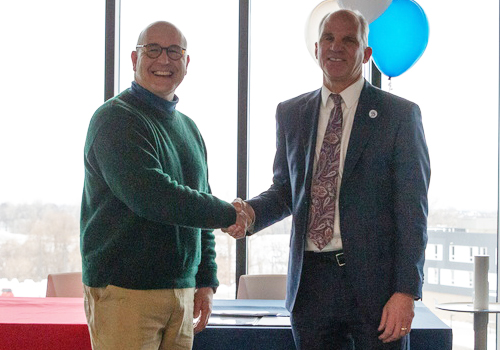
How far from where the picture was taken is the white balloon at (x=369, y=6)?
10.4ft

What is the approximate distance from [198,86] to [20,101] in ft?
4.57

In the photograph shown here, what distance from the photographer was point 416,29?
10.9 feet

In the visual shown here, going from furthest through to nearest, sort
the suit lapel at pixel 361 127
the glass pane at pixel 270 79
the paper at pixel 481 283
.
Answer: the glass pane at pixel 270 79 → the paper at pixel 481 283 → the suit lapel at pixel 361 127

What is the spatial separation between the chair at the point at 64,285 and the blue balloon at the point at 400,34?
2251 mm

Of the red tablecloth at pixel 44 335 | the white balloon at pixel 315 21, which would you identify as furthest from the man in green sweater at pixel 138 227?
the white balloon at pixel 315 21

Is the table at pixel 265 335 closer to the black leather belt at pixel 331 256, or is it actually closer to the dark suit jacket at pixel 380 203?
the dark suit jacket at pixel 380 203

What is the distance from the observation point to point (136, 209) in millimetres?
1882

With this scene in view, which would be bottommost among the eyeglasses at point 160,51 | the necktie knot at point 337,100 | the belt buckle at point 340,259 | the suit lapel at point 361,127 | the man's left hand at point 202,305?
the man's left hand at point 202,305

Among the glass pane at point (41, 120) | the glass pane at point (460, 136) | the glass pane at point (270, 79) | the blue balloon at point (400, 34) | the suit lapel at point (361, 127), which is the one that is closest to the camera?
the suit lapel at point (361, 127)

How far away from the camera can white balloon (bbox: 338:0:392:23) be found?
3.18 m

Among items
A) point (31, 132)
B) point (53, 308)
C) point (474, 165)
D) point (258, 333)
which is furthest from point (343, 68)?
point (31, 132)

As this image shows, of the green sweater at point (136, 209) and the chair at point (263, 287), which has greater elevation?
the green sweater at point (136, 209)

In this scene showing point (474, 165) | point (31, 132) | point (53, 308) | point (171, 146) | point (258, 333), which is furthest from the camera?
point (31, 132)

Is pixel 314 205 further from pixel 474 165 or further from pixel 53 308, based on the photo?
pixel 474 165
